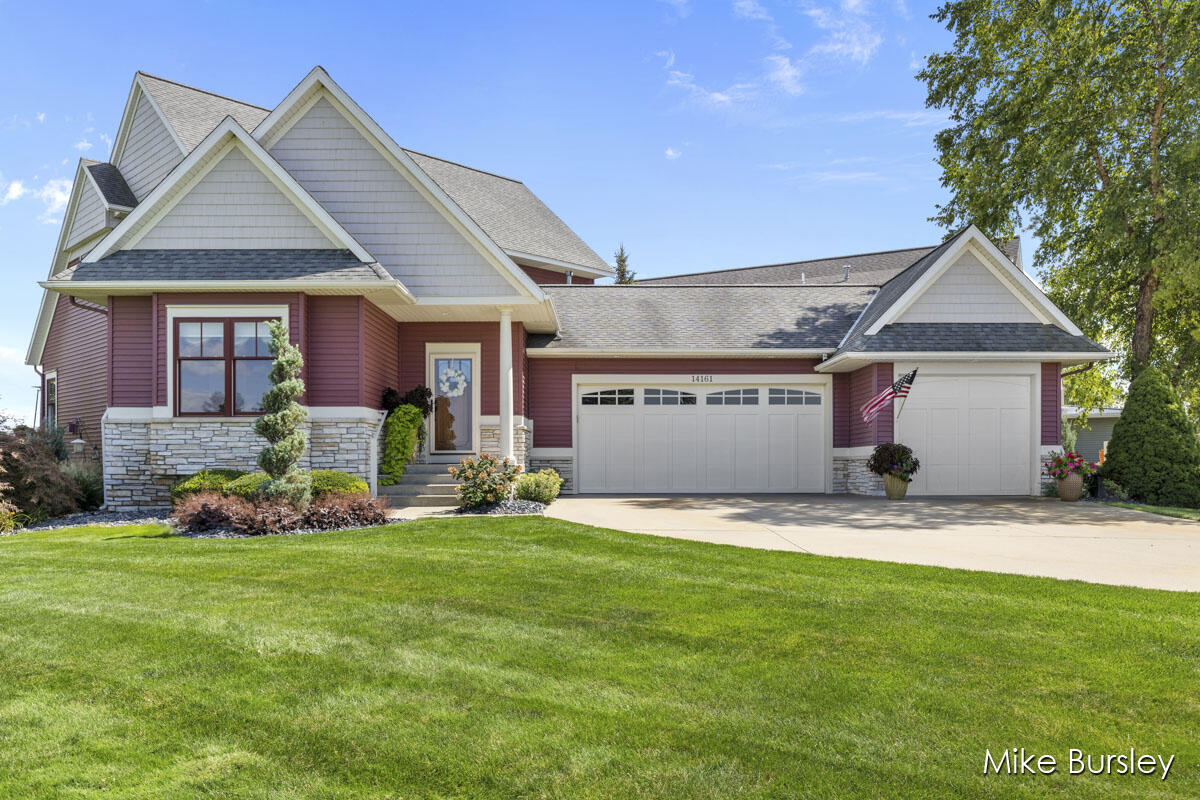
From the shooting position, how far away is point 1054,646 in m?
4.70

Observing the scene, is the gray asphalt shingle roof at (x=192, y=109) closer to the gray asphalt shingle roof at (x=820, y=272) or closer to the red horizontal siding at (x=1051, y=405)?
the gray asphalt shingle roof at (x=820, y=272)

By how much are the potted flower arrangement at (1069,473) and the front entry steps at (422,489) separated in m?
11.9

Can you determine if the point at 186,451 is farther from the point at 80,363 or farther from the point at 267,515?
the point at 80,363

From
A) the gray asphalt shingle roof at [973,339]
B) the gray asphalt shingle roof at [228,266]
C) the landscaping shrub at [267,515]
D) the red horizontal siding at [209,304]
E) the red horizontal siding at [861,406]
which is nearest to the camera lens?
the landscaping shrub at [267,515]

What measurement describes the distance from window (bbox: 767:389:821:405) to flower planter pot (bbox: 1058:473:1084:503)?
16.5 feet

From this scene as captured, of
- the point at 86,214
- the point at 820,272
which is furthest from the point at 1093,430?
the point at 86,214

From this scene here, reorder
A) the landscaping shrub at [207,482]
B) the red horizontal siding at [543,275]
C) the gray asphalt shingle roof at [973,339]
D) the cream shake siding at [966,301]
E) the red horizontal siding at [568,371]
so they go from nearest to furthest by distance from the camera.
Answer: the landscaping shrub at [207,482] → the gray asphalt shingle roof at [973,339] → the cream shake siding at [966,301] → the red horizontal siding at [568,371] → the red horizontal siding at [543,275]

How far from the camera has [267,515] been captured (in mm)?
9586

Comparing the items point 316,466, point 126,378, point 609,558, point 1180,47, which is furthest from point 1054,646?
point 1180,47

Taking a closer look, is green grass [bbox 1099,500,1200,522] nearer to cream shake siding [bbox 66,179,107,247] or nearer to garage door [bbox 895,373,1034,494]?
garage door [bbox 895,373,1034,494]

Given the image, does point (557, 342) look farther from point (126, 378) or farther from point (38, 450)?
point (38, 450)

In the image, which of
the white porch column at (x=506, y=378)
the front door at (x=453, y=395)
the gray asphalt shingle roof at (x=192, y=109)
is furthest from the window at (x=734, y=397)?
the gray asphalt shingle roof at (x=192, y=109)

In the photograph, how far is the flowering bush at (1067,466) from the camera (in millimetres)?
14570

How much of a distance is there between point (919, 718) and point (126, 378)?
523 inches
